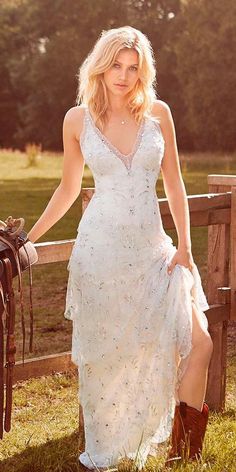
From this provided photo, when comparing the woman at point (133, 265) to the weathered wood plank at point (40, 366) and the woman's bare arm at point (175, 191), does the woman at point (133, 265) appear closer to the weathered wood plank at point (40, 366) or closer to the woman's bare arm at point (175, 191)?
the woman's bare arm at point (175, 191)

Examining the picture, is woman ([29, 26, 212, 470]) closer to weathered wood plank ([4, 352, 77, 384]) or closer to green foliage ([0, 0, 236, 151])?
weathered wood plank ([4, 352, 77, 384])

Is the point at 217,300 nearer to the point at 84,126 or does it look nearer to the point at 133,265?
the point at 133,265

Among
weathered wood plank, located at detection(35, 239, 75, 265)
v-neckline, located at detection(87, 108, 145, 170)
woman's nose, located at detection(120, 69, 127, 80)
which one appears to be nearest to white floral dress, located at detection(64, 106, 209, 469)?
v-neckline, located at detection(87, 108, 145, 170)

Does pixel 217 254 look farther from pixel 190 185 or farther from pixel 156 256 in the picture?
pixel 190 185

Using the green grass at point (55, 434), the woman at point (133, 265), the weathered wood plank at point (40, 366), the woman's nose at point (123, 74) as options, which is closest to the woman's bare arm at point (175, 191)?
the woman at point (133, 265)

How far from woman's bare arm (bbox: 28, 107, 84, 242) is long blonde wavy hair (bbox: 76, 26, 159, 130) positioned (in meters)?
0.09

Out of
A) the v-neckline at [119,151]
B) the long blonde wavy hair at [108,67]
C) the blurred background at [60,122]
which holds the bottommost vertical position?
the blurred background at [60,122]

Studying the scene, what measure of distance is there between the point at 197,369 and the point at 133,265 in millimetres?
507

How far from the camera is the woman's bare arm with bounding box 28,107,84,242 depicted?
4293 mm

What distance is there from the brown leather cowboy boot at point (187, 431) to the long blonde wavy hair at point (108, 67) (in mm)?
1232

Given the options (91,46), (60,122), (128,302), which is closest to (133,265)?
(128,302)

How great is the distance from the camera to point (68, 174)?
434cm

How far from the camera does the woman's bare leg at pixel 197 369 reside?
4.12m

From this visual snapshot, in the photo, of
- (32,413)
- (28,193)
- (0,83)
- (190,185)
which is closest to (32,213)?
(28,193)
